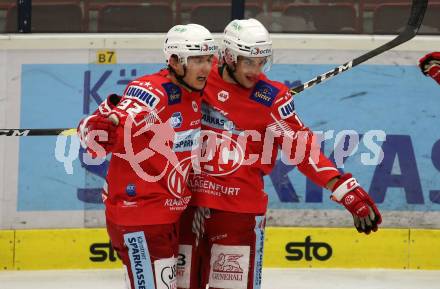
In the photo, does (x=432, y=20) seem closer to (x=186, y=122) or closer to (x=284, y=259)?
(x=284, y=259)

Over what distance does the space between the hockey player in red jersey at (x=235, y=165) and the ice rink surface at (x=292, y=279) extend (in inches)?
68.0

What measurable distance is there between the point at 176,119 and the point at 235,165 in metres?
0.40

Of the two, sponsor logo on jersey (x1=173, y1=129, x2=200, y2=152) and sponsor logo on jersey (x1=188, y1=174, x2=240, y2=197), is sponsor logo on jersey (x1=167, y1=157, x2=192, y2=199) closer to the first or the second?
sponsor logo on jersey (x1=173, y1=129, x2=200, y2=152)

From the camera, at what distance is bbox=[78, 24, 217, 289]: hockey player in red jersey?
418 cm

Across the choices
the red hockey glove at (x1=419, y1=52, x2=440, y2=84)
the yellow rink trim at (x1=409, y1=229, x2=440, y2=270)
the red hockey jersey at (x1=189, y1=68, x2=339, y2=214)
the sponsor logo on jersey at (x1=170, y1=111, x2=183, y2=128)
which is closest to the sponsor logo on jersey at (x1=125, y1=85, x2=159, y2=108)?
the sponsor logo on jersey at (x1=170, y1=111, x2=183, y2=128)

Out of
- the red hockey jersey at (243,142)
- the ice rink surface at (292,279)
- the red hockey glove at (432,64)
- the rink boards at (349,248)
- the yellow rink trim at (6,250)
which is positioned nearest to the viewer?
the red hockey jersey at (243,142)

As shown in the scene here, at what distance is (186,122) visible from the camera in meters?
4.31

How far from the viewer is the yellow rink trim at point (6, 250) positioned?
650 cm

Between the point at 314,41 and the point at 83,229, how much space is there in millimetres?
1778

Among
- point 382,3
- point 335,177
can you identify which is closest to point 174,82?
point 335,177

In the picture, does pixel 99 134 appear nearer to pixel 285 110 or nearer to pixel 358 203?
pixel 285 110

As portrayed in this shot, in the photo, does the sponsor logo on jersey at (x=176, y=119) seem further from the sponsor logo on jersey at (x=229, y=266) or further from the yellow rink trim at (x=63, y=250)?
the yellow rink trim at (x=63, y=250)

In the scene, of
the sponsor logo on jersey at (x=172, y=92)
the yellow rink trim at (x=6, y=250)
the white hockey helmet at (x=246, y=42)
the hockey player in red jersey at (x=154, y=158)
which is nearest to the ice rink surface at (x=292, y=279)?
the yellow rink trim at (x=6, y=250)

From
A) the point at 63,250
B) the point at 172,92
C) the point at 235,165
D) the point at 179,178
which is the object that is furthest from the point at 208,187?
the point at 63,250
